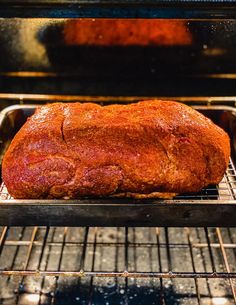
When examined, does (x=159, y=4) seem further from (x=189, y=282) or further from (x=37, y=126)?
(x=189, y=282)

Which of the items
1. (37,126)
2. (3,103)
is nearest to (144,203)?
(37,126)

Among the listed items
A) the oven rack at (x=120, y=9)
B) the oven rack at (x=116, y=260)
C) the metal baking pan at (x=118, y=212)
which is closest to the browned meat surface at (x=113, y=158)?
the metal baking pan at (x=118, y=212)

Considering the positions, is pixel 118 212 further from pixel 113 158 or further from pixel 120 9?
pixel 120 9

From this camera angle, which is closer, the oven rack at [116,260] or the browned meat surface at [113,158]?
the browned meat surface at [113,158]

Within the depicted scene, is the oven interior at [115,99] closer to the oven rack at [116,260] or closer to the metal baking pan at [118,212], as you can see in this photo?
the oven rack at [116,260]

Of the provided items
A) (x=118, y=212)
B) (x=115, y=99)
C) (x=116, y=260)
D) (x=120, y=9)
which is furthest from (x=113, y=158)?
(x=116, y=260)

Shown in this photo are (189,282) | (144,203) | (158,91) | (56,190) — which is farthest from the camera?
(158,91)

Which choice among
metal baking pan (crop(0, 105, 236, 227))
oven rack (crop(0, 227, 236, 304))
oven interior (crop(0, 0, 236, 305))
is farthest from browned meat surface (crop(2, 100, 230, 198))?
oven rack (crop(0, 227, 236, 304))
